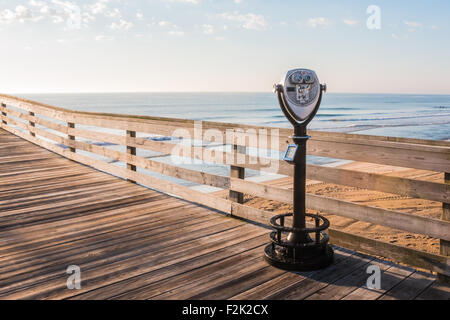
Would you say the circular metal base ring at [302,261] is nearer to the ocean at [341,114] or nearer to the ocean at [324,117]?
the ocean at [324,117]

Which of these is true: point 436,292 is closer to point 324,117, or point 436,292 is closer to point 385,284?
point 385,284

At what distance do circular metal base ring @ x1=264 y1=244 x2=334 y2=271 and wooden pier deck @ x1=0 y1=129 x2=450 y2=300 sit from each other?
5 cm

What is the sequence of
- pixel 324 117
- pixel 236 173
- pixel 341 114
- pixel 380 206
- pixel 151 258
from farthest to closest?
pixel 341 114, pixel 324 117, pixel 380 206, pixel 236 173, pixel 151 258

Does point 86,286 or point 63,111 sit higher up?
point 63,111

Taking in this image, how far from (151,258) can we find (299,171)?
1.33 meters

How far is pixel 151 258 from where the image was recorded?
3137 mm

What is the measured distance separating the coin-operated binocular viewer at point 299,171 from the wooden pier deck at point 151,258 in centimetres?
9

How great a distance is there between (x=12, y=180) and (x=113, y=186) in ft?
5.76

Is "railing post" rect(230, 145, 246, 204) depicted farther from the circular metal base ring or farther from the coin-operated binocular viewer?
the circular metal base ring

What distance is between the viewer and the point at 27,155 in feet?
27.8

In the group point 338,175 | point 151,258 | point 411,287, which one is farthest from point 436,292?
point 151,258

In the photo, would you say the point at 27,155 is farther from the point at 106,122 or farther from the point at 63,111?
→ the point at 106,122

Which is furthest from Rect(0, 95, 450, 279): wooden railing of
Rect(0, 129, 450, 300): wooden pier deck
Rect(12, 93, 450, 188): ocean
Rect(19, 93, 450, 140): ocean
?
Rect(19, 93, 450, 140): ocean

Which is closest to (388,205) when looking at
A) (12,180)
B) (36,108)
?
(12,180)
